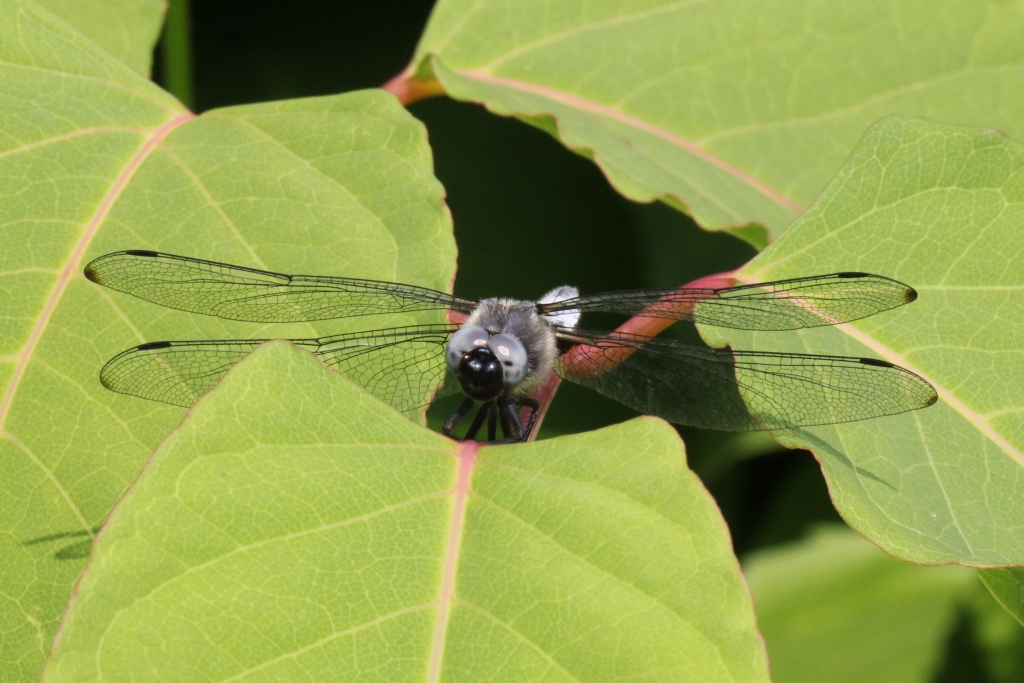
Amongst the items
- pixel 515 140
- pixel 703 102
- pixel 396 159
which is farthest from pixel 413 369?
pixel 515 140

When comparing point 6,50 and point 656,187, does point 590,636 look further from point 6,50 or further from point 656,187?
point 6,50

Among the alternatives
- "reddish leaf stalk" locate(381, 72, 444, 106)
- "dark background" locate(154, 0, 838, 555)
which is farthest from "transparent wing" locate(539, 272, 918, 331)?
"dark background" locate(154, 0, 838, 555)

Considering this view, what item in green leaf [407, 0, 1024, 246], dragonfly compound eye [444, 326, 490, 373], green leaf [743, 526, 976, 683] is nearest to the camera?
dragonfly compound eye [444, 326, 490, 373]

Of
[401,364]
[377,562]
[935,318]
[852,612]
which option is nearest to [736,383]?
[935,318]

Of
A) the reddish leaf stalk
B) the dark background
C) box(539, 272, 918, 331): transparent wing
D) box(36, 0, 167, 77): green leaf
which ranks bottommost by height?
the dark background

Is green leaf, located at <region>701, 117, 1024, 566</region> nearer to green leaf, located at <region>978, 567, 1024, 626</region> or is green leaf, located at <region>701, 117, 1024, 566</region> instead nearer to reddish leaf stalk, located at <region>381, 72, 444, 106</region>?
green leaf, located at <region>978, 567, 1024, 626</region>

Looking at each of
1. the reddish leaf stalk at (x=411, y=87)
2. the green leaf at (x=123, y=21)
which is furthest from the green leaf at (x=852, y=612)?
the green leaf at (x=123, y=21)

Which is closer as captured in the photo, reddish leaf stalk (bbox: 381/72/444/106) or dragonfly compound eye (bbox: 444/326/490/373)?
dragonfly compound eye (bbox: 444/326/490/373)
